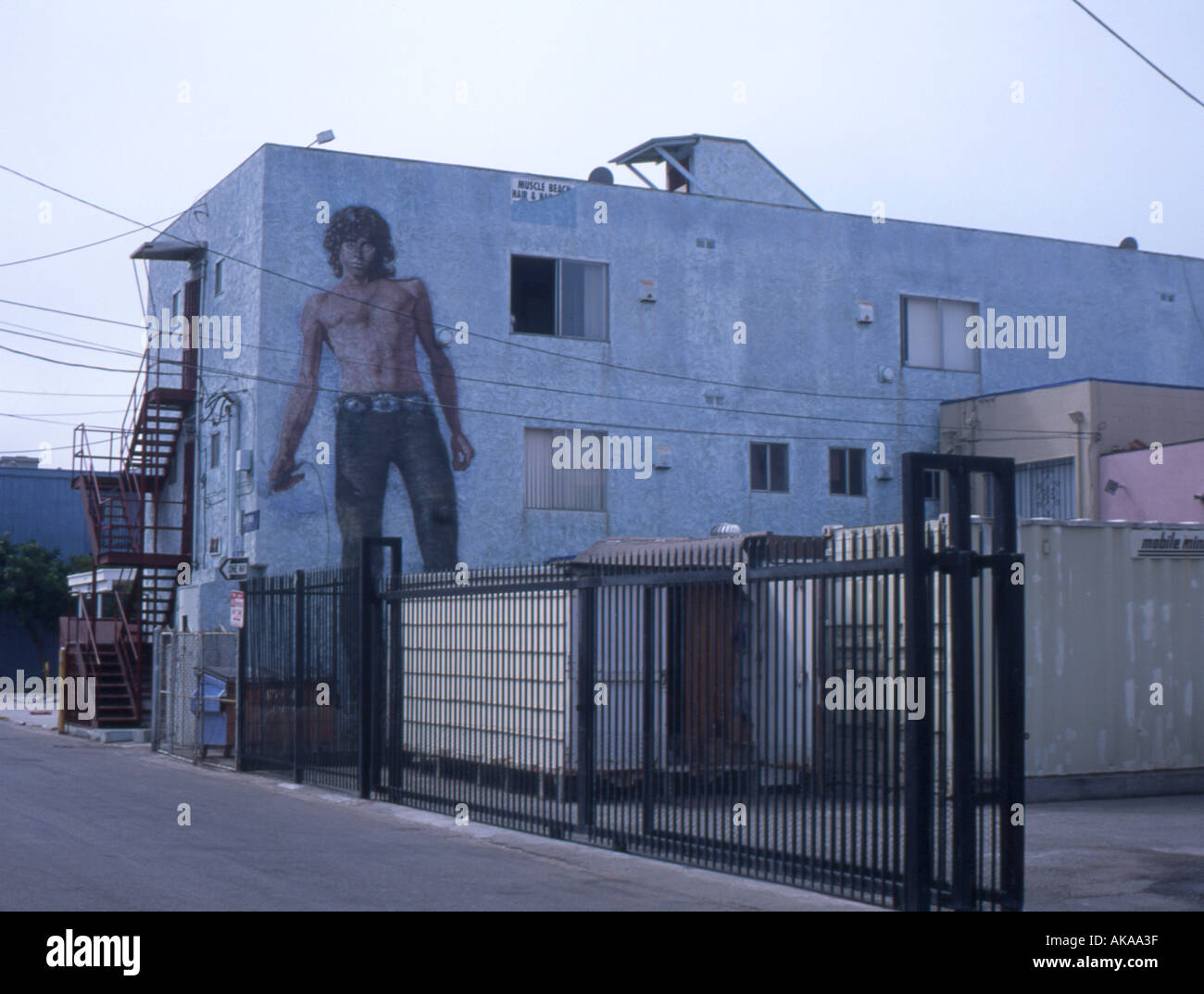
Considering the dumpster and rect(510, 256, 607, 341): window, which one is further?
rect(510, 256, 607, 341): window

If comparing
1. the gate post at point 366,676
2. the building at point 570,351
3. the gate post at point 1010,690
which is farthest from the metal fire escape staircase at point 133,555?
the gate post at point 1010,690

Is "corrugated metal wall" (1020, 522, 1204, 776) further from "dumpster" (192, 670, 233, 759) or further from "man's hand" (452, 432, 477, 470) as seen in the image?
"man's hand" (452, 432, 477, 470)

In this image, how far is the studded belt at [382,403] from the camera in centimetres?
2538

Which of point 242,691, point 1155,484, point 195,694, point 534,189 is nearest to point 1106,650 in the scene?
point 1155,484

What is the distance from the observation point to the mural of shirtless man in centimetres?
2523

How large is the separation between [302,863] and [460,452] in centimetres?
1574

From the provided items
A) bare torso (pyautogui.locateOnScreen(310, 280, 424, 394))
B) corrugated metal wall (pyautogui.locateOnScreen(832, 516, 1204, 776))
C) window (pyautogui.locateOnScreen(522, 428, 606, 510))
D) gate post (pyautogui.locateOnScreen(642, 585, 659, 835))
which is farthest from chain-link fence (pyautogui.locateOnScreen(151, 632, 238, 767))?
gate post (pyautogui.locateOnScreen(642, 585, 659, 835))

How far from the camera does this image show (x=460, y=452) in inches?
1027

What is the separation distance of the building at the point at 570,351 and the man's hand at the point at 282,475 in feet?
0.07

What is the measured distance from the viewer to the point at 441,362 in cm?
2611

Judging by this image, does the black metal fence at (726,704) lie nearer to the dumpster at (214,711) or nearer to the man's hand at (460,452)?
the dumpster at (214,711)

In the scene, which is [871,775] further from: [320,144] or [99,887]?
[320,144]

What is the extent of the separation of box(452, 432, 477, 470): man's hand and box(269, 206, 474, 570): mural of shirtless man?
0.05 ft

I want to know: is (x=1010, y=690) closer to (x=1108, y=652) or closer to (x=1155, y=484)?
(x=1108, y=652)
